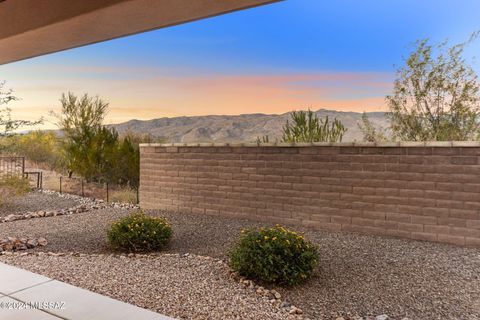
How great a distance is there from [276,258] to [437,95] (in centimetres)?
564

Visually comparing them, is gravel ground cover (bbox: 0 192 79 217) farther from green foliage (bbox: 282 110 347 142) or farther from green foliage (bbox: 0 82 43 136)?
green foliage (bbox: 282 110 347 142)

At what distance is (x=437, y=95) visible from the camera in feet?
25.0

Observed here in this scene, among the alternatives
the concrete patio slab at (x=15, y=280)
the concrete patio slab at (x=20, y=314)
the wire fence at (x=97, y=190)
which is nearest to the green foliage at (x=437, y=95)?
the wire fence at (x=97, y=190)

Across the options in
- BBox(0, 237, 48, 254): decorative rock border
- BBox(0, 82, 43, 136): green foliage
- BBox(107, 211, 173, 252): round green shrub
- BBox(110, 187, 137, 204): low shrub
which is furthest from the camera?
BBox(110, 187, 137, 204): low shrub

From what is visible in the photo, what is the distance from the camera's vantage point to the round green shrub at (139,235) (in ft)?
16.0

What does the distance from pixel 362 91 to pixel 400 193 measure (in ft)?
16.7

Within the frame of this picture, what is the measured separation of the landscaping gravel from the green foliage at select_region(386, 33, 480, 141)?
5480 mm

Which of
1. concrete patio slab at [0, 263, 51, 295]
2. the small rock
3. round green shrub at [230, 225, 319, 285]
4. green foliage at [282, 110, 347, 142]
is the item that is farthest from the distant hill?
concrete patio slab at [0, 263, 51, 295]

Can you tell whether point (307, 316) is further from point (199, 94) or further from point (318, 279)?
point (199, 94)

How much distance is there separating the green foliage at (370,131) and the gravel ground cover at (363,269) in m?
3.37

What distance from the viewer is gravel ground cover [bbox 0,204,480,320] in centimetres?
318

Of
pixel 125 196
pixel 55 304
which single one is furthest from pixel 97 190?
pixel 55 304

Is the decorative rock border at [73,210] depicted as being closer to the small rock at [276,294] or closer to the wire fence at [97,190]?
the wire fence at [97,190]

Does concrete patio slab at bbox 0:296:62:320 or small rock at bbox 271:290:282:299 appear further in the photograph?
small rock at bbox 271:290:282:299
